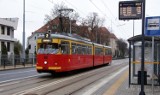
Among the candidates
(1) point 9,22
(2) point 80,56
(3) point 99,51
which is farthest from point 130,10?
(1) point 9,22

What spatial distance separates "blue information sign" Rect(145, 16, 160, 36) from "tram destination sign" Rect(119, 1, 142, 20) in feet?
2.75

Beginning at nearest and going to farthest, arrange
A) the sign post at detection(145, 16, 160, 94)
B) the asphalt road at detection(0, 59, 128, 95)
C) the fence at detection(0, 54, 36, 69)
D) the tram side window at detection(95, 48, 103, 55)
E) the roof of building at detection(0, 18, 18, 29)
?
the sign post at detection(145, 16, 160, 94) < the asphalt road at detection(0, 59, 128, 95) < the tram side window at detection(95, 48, 103, 55) < the fence at detection(0, 54, 36, 69) < the roof of building at detection(0, 18, 18, 29)

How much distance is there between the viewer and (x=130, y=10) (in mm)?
15961

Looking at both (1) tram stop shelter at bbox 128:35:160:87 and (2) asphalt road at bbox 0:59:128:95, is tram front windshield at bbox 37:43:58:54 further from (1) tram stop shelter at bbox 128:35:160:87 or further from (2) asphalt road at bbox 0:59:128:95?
(1) tram stop shelter at bbox 128:35:160:87

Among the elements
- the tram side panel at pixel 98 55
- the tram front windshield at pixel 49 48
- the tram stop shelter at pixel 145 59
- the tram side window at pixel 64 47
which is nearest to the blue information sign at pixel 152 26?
the tram stop shelter at pixel 145 59

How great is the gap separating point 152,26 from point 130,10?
161 cm

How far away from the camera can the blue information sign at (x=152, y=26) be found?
14609mm

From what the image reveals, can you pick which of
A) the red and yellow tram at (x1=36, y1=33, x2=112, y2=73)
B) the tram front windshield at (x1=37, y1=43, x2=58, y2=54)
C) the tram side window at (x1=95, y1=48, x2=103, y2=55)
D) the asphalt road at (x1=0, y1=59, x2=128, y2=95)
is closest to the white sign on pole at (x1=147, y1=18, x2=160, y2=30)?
the asphalt road at (x1=0, y1=59, x2=128, y2=95)

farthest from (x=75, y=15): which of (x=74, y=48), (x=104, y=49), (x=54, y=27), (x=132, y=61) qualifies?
(x=132, y=61)

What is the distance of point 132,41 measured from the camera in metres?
18.8

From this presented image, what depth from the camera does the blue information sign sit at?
1461 cm

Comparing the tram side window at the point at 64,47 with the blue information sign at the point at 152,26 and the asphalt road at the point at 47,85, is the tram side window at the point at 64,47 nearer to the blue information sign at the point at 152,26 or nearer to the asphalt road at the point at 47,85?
the asphalt road at the point at 47,85

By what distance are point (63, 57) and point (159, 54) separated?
29.8 ft

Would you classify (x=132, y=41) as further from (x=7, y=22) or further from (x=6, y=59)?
(x=7, y=22)
